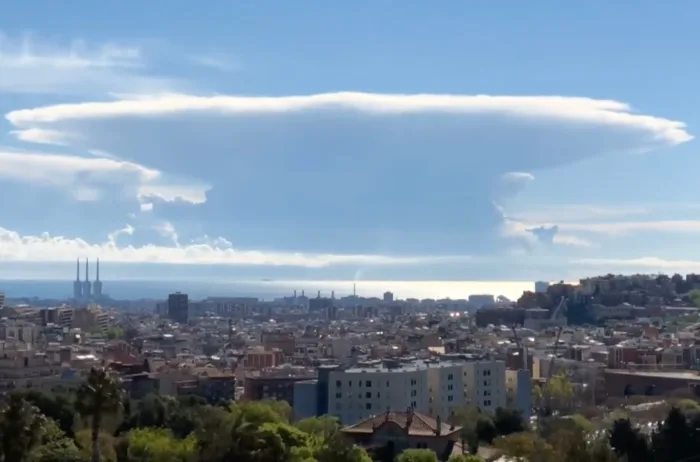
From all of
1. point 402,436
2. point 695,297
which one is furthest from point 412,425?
point 695,297

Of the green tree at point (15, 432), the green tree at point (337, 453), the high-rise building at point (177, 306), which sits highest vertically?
the high-rise building at point (177, 306)

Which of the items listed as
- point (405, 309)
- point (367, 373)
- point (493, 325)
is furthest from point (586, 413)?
point (405, 309)

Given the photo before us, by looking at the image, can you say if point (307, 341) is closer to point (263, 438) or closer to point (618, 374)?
point (618, 374)

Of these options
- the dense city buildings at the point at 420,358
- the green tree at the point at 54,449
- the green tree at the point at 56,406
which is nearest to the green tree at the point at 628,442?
the dense city buildings at the point at 420,358

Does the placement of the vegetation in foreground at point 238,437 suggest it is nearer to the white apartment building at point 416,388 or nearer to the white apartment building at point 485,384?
the white apartment building at point 416,388

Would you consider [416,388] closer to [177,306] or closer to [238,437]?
[238,437]

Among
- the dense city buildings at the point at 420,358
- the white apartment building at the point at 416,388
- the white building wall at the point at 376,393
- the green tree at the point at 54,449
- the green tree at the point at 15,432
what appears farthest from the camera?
the dense city buildings at the point at 420,358

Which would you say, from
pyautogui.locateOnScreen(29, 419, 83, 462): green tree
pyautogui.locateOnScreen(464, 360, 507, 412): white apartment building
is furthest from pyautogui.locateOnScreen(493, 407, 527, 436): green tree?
pyautogui.locateOnScreen(29, 419, 83, 462): green tree

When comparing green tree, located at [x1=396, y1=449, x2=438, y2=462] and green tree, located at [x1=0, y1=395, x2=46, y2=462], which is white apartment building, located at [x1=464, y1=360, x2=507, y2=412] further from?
green tree, located at [x1=0, y1=395, x2=46, y2=462]
